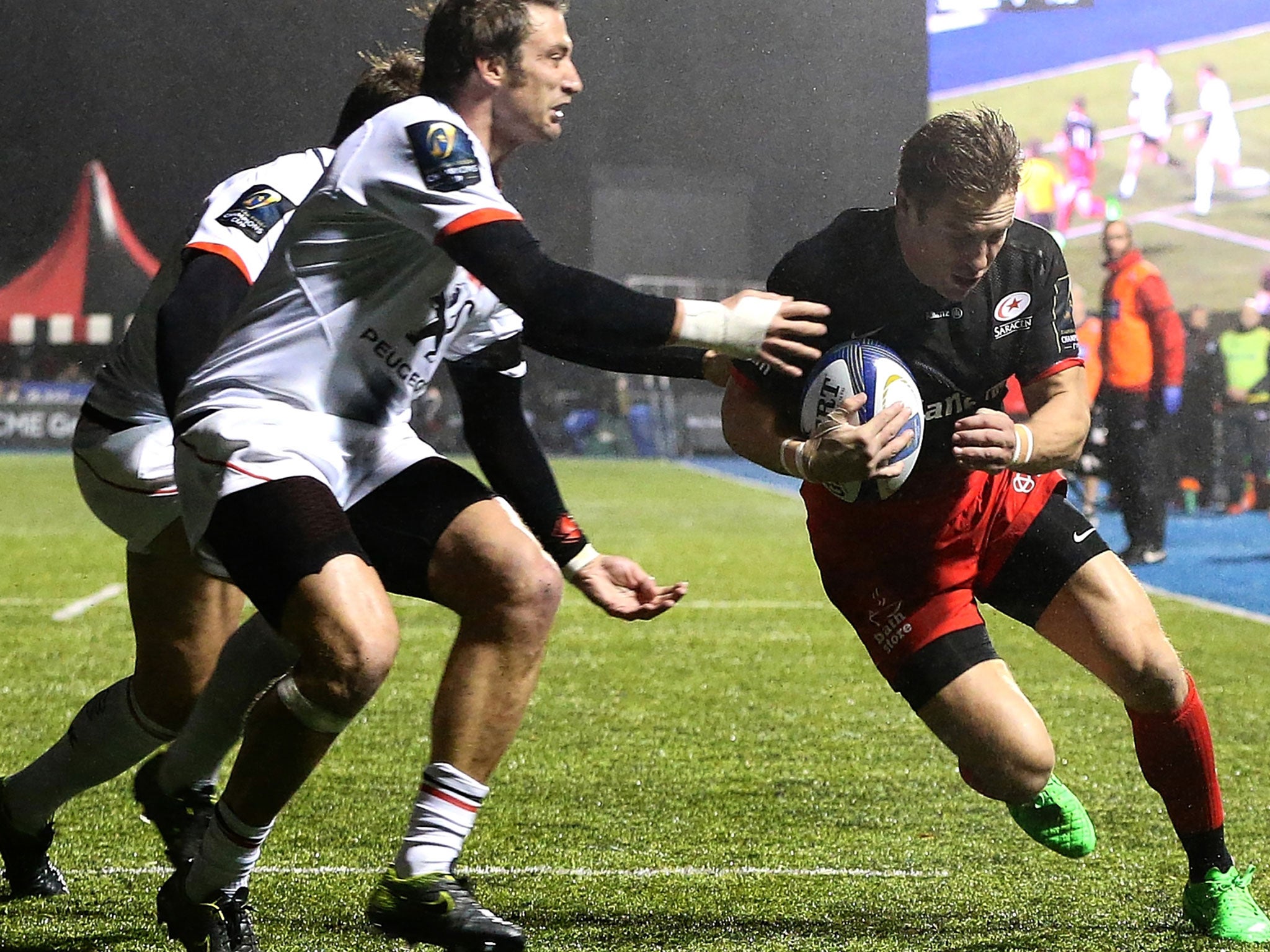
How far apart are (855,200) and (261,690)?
397 centimetres

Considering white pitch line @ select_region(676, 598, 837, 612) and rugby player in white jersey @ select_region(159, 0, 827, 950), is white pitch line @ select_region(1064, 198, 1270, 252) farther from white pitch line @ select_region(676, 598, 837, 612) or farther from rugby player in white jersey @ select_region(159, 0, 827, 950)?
rugby player in white jersey @ select_region(159, 0, 827, 950)

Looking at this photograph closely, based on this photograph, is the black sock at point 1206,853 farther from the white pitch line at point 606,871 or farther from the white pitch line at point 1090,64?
the white pitch line at point 1090,64

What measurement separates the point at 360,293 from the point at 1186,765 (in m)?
1.97

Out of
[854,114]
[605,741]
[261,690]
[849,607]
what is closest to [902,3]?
[854,114]

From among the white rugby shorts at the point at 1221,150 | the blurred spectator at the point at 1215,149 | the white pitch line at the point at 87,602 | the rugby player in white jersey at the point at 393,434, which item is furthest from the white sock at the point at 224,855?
the white rugby shorts at the point at 1221,150

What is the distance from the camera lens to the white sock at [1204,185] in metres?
17.4

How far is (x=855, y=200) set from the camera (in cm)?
653

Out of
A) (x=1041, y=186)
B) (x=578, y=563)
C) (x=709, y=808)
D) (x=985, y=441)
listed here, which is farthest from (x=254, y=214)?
(x=1041, y=186)

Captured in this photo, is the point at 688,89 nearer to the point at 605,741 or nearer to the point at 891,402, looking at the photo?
the point at 605,741

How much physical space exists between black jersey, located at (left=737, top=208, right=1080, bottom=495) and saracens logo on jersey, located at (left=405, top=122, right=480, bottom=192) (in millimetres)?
947

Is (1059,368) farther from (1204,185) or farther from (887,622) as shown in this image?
(1204,185)

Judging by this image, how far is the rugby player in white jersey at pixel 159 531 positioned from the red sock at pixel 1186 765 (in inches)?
72.3

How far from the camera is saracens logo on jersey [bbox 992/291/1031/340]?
11.2ft

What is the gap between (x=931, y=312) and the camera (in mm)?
3418
